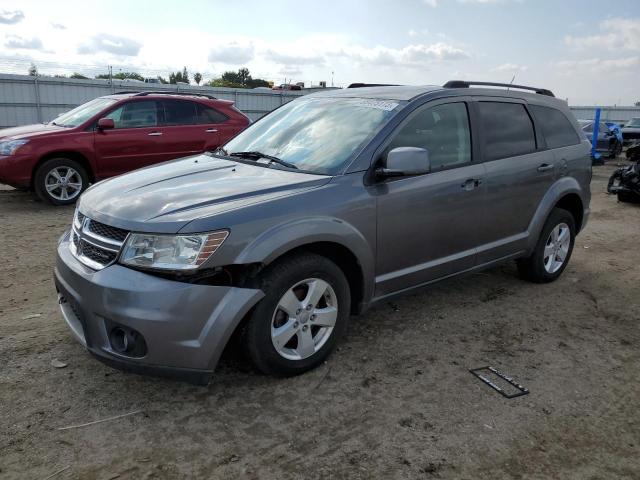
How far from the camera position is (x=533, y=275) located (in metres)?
5.18

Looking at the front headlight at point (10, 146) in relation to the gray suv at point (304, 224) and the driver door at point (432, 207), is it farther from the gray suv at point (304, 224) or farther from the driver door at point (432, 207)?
the driver door at point (432, 207)

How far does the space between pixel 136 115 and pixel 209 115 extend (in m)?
1.27

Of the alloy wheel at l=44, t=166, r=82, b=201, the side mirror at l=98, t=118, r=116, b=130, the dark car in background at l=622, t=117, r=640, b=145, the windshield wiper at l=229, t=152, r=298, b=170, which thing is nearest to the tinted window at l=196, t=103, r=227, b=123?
the side mirror at l=98, t=118, r=116, b=130

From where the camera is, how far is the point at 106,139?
8383mm

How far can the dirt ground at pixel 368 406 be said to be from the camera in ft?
8.54

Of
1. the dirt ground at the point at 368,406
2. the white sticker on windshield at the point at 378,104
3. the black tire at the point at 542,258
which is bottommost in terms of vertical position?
the dirt ground at the point at 368,406

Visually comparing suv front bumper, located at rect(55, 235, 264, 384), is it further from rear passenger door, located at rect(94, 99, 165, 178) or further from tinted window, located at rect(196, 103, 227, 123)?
tinted window, located at rect(196, 103, 227, 123)

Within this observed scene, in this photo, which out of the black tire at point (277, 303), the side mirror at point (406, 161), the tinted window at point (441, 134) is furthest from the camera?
the tinted window at point (441, 134)

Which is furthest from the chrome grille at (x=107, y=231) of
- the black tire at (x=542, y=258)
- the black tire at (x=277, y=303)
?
the black tire at (x=542, y=258)

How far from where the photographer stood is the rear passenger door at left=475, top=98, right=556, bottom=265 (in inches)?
170

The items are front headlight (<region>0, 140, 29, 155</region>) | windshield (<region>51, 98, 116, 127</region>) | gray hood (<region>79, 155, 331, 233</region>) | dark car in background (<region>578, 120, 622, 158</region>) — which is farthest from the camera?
dark car in background (<region>578, 120, 622, 158</region>)

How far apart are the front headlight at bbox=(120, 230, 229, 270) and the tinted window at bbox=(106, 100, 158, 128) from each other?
6.41 meters

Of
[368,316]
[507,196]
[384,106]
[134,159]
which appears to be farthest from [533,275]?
[134,159]

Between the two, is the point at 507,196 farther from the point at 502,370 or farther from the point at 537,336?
the point at 502,370
